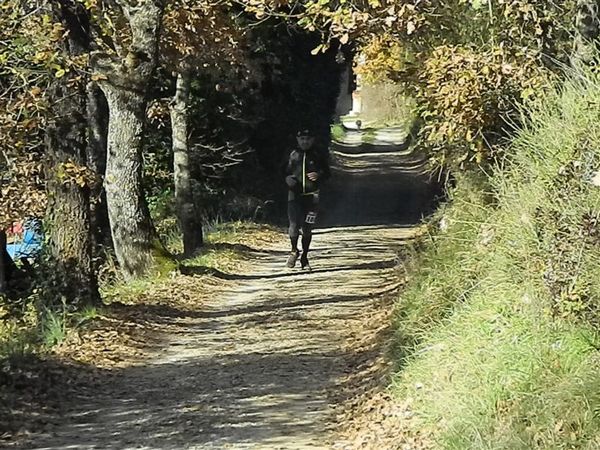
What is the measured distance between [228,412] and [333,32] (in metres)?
3.49

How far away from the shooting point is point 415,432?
786 centimetres

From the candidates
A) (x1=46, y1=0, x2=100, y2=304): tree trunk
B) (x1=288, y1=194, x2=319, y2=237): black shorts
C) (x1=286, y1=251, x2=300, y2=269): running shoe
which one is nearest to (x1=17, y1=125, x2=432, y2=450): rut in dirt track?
(x1=286, y1=251, x2=300, y2=269): running shoe

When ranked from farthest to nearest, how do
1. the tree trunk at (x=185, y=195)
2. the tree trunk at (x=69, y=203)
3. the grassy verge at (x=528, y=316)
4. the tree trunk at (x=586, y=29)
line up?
the tree trunk at (x=185, y=195)
the tree trunk at (x=69, y=203)
the tree trunk at (x=586, y=29)
the grassy verge at (x=528, y=316)

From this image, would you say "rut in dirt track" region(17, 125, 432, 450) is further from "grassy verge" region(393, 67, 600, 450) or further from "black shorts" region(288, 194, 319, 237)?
"grassy verge" region(393, 67, 600, 450)

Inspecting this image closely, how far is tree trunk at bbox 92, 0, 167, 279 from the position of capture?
576 inches

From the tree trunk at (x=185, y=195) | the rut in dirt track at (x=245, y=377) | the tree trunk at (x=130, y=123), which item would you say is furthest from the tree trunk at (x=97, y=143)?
the rut in dirt track at (x=245, y=377)

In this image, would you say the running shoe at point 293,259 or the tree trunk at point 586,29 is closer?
the tree trunk at point 586,29

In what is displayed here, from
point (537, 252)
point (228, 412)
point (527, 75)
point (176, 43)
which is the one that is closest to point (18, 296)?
point (176, 43)

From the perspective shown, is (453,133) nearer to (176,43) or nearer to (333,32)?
(333,32)

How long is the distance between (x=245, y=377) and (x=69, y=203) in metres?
3.94

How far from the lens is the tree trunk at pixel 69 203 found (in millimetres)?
13266

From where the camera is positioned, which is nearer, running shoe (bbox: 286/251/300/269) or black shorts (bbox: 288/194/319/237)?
black shorts (bbox: 288/194/319/237)

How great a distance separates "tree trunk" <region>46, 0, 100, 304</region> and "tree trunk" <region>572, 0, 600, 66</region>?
619 centimetres

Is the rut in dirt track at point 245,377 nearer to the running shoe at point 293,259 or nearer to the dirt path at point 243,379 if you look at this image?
the dirt path at point 243,379
